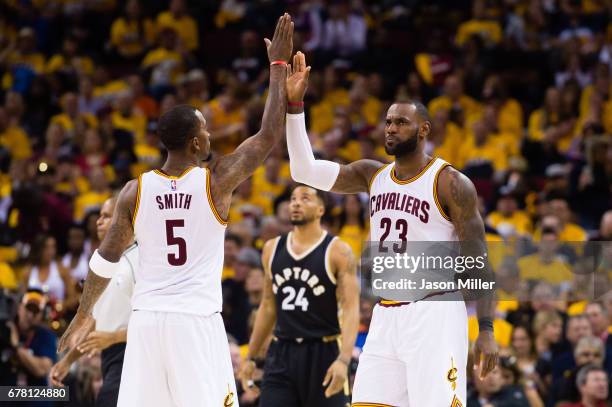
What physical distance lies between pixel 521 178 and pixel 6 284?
21.6ft

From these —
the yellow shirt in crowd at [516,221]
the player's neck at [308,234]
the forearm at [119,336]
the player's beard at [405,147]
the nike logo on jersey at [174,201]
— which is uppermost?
the yellow shirt in crowd at [516,221]

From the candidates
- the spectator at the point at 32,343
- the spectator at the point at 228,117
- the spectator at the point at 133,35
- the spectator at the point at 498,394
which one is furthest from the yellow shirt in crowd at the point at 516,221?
the spectator at the point at 133,35

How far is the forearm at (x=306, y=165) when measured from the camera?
7.51 m

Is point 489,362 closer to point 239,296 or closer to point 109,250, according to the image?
point 109,250

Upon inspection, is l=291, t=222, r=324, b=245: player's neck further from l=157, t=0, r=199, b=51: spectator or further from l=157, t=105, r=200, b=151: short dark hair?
l=157, t=0, r=199, b=51: spectator

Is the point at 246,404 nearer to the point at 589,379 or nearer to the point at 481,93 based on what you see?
the point at 589,379

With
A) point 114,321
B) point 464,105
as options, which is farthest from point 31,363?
point 464,105

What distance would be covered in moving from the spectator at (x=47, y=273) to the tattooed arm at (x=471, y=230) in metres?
6.68

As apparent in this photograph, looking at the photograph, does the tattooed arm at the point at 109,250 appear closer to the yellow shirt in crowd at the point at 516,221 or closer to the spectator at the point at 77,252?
the spectator at the point at 77,252

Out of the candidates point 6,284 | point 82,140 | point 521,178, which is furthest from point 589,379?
point 82,140

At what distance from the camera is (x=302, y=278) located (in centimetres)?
893

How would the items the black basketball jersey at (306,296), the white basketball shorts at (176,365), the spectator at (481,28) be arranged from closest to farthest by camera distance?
the white basketball shorts at (176,365) → the black basketball jersey at (306,296) → the spectator at (481,28)

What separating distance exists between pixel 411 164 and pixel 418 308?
3.25 feet

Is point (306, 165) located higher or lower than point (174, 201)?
higher
